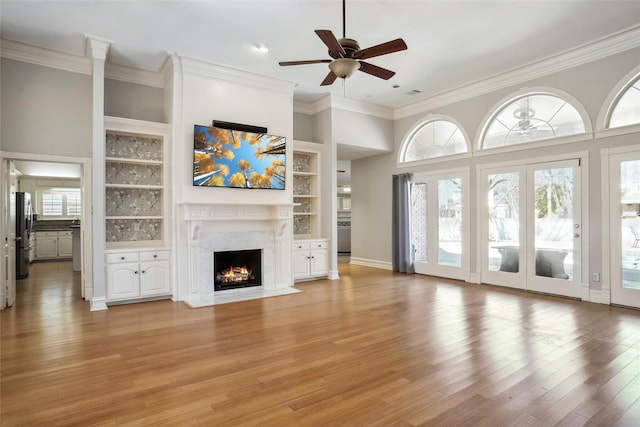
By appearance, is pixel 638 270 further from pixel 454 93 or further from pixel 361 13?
pixel 361 13

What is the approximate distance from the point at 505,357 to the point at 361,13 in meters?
3.88

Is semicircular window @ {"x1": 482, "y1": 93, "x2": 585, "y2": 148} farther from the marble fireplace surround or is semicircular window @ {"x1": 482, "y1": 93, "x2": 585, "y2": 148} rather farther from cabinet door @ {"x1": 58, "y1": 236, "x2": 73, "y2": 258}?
cabinet door @ {"x1": 58, "y1": 236, "x2": 73, "y2": 258}

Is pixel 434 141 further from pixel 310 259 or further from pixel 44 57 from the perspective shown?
pixel 44 57

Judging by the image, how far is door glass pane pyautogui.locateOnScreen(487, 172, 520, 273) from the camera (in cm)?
598

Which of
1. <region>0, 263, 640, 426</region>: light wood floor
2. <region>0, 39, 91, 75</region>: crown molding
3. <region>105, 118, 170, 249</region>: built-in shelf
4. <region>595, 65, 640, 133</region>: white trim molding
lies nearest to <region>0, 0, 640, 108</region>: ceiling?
<region>0, 39, 91, 75</region>: crown molding

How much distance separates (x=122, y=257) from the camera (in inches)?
199

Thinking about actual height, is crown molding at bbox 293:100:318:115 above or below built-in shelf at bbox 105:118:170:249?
above

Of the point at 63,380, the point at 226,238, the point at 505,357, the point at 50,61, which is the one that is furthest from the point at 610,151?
the point at 50,61

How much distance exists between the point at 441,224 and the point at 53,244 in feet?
32.8

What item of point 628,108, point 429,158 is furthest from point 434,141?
point 628,108

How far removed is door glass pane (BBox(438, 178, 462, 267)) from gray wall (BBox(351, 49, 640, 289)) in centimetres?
30

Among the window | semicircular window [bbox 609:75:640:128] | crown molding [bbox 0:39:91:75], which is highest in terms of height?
crown molding [bbox 0:39:91:75]

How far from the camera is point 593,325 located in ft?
13.2

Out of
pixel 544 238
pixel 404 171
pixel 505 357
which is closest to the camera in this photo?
pixel 505 357
